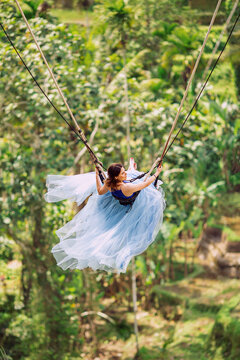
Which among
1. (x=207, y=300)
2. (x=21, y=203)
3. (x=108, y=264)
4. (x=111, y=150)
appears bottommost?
(x=207, y=300)

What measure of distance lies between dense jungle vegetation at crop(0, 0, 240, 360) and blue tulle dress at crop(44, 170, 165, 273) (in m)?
1.63

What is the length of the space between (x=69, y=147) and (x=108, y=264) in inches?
99.9

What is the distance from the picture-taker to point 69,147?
14.2 feet

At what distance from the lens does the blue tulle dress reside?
6.61ft

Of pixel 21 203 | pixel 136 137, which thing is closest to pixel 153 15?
pixel 136 137

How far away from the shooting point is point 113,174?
1985 mm

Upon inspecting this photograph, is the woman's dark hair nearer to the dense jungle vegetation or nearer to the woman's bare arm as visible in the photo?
the woman's bare arm

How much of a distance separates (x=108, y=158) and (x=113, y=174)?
8.69 ft

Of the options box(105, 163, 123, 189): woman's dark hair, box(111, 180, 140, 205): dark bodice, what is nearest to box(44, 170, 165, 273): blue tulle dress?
box(111, 180, 140, 205): dark bodice

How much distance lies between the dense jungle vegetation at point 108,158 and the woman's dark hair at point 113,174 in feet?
6.06

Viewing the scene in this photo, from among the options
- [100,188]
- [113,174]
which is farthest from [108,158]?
[113,174]

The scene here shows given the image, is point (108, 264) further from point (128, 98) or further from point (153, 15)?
point (153, 15)

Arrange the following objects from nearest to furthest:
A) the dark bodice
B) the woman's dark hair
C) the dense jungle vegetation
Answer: the woman's dark hair < the dark bodice < the dense jungle vegetation

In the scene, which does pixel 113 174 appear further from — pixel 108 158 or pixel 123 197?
pixel 108 158
